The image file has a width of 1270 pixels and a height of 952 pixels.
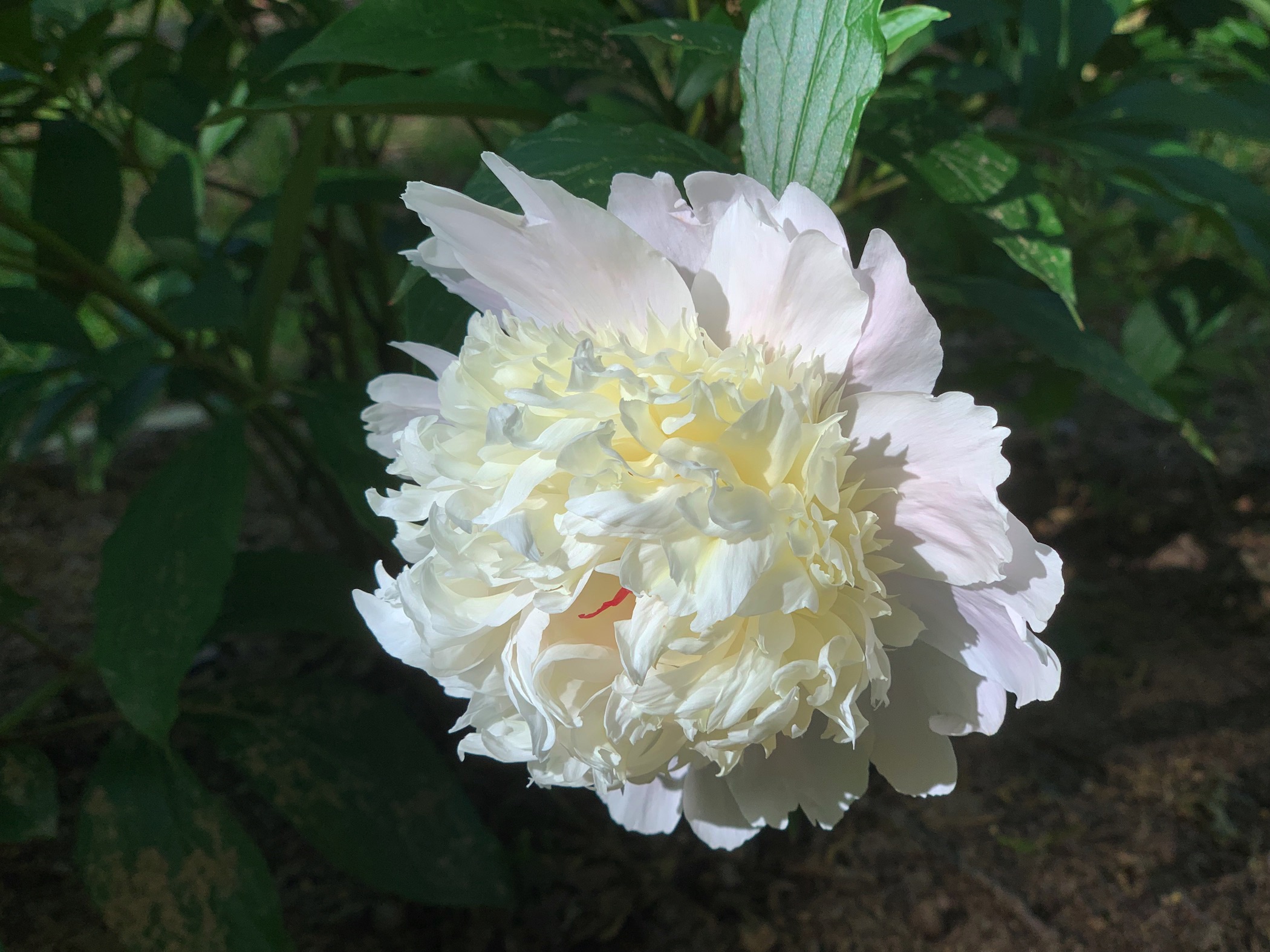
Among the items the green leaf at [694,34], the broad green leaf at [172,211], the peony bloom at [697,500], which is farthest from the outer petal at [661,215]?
the broad green leaf at [172,211]

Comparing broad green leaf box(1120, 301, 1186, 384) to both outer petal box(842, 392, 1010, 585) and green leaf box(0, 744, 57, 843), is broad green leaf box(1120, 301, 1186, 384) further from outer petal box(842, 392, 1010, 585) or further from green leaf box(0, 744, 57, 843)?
green leaf box(0, 744, 57, 843)

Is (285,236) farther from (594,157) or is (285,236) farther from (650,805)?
(650,805)

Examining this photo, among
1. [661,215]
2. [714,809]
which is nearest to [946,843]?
[714,809]

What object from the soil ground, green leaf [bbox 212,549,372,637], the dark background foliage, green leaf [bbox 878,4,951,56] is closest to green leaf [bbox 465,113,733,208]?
the dark background foliage

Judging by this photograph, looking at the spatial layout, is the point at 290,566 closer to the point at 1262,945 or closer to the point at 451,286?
A: the point at 451,286

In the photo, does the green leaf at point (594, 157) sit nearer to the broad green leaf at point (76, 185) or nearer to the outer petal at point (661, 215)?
the outer petal at point (661, 215)
